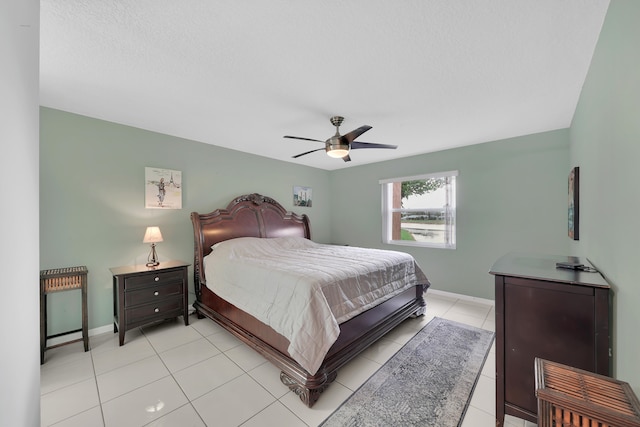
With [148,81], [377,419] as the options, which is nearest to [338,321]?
[377,419]

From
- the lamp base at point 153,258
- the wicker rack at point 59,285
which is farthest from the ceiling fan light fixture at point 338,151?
the wicker rack at point 59,285

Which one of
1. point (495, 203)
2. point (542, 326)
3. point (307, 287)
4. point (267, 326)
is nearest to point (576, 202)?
point (495, 203)

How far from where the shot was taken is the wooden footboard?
1.86 m

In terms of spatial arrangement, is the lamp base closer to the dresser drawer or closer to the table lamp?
the table lamp

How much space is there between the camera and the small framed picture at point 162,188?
3191mm

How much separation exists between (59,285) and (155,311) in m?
0.88

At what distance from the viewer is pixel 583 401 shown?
0.84 meters

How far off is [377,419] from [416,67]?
98.2 inches

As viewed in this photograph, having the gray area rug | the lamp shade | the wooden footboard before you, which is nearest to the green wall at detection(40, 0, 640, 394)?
the lamp shade

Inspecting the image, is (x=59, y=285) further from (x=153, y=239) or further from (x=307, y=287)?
(x=307, y=287)

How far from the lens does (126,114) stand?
2.73 metres

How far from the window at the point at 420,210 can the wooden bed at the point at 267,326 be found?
1253 mm

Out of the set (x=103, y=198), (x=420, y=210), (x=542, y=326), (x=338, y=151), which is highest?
(x=338, y=151)

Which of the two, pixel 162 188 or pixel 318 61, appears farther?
pixel 162 188
